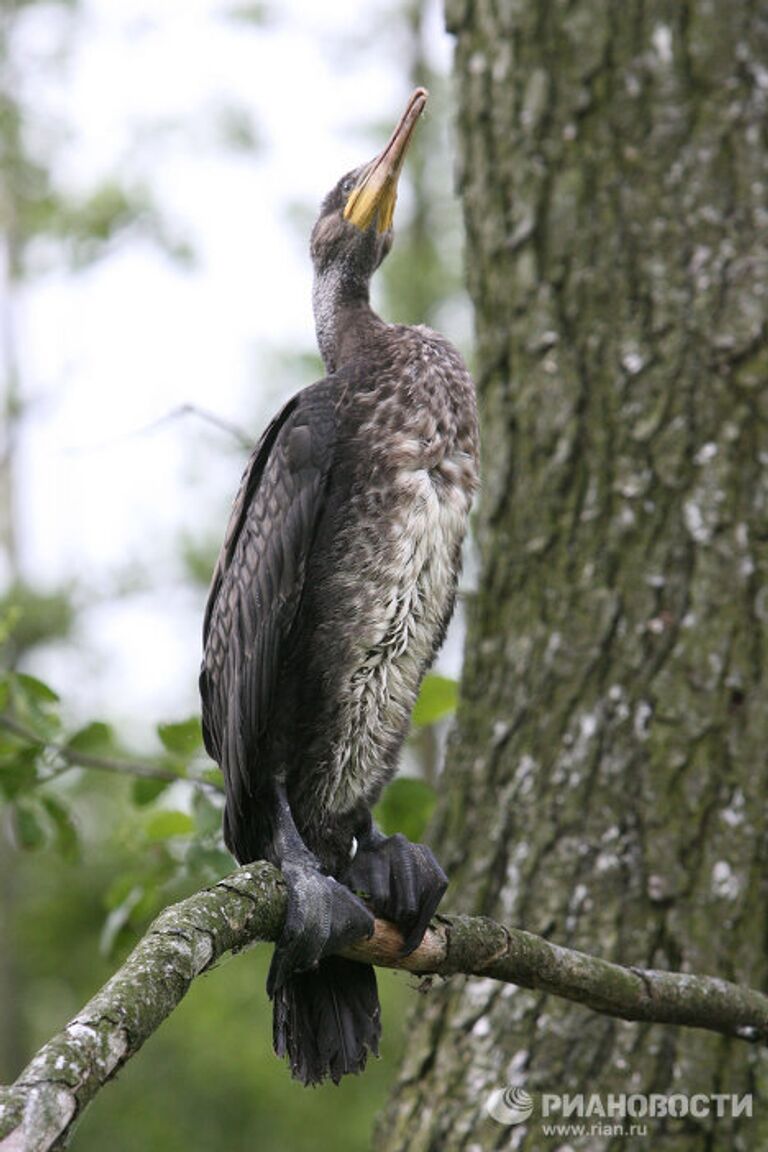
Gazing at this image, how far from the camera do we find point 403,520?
2910 mm

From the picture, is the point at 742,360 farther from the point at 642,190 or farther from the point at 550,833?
the point at 550,833

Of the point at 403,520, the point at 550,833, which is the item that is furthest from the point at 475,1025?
the point at 403,520

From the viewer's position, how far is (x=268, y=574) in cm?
294

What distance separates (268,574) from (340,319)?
0.83 metres

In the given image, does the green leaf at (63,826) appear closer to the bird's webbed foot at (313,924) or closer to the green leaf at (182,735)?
the green leaf at (182,735)

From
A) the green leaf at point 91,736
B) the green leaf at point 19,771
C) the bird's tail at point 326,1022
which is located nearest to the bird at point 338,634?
the bird's tail at point 326,1022

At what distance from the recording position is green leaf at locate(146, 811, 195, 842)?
3643 millimetres

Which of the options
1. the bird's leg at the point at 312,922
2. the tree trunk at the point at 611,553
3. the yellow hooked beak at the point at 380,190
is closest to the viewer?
the bird's leg at the point at 312,922

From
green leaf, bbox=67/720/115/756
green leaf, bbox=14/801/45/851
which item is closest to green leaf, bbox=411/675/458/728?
green leaf, bbox=67/720/115/756

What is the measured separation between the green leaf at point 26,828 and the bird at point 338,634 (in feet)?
2.38

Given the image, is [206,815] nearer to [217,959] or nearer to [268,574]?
[268,574]

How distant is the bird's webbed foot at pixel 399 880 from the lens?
266cm
